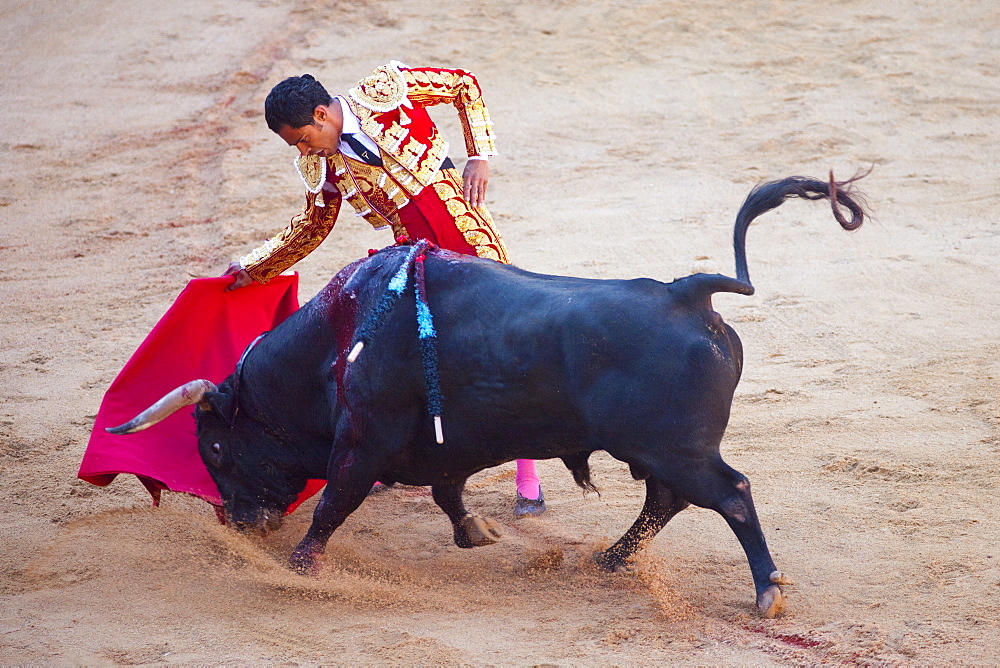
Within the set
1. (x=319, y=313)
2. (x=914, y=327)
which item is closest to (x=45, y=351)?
(x=319, y=313)

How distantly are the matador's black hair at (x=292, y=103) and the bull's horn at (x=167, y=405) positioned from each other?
90 centimetres

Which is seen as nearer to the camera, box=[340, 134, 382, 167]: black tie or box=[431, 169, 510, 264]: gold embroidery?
box=[340, 134, 382, 167]: black tie

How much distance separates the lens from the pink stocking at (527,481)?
3996 mm

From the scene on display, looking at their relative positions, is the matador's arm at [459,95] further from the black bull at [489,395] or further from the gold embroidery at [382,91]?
the black bull at [489,395]

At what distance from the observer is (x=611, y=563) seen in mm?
3469

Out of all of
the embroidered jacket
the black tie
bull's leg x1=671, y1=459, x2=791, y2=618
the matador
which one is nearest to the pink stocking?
the matador

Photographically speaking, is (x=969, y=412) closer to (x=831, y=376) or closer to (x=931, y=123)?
(x=831, y=376)

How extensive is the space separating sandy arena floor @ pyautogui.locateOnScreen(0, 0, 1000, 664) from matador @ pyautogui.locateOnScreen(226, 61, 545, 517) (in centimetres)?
90

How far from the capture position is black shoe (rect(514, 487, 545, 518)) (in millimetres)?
3984

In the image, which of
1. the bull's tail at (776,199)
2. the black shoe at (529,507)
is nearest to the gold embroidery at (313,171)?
the black shoe at (529,507)

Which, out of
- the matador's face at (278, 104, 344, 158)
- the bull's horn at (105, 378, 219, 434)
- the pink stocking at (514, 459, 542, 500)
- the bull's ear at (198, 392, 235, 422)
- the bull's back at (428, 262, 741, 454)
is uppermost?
the matador's face at (278, 104, 344, 158)

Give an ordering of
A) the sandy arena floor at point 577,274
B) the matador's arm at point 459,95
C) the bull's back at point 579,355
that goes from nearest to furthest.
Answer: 1. the bull's back at point 579,355
2. the sandy arena floor at point 577,274
3. the matador's arm at point 459,95

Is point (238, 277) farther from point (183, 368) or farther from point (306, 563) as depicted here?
point (306, 563)

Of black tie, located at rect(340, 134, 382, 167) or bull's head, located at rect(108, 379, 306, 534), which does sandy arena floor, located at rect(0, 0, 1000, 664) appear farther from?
black tie, located at rect(340, 134, 382, 167)
